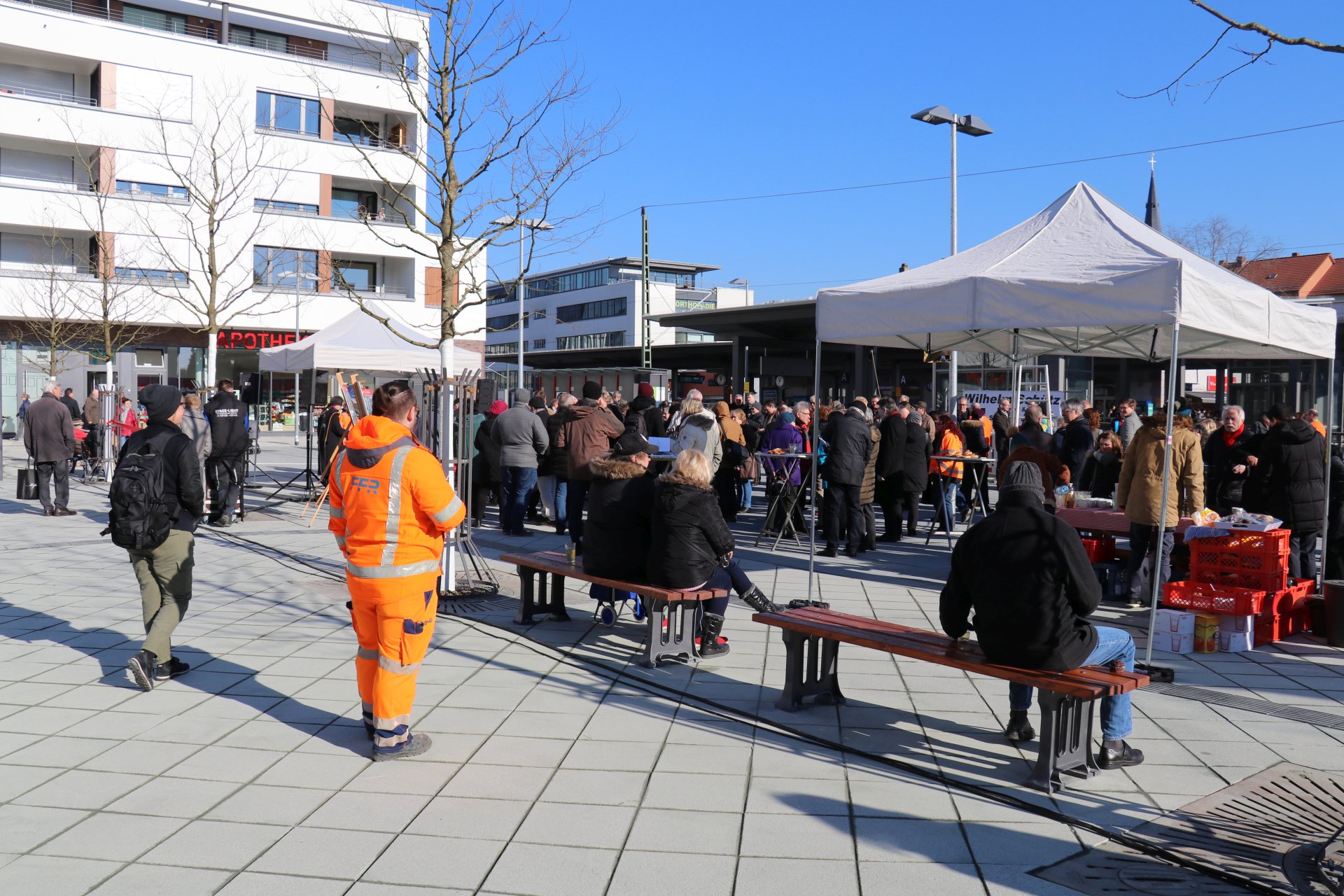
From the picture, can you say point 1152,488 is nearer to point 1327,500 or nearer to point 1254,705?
point 1327,500

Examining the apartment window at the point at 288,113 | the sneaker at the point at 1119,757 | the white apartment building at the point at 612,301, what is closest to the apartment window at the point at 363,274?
the apartment window at the point at 288,113

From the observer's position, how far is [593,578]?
7.25 m

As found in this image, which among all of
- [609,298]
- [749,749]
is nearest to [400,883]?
[749,749]

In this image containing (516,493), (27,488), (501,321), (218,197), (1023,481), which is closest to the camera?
(1023,481)

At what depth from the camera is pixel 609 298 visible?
95812 mm

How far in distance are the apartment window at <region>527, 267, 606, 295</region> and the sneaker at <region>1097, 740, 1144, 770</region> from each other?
9400cm

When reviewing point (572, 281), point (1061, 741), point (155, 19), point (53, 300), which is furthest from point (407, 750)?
point (572, 281)

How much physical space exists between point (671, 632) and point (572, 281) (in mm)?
98179

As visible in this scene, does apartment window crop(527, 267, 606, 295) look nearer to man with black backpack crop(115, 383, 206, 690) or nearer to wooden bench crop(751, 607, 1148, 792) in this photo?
man with black backpack crop(115, 383, 206, 690)

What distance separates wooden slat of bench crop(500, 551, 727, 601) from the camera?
6.73 metres

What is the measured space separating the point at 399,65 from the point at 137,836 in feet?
34.5

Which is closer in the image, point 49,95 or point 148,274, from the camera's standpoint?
point 49,95

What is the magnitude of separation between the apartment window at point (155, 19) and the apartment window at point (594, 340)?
53.0 m

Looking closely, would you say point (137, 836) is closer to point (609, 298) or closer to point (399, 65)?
point (399, 65)
